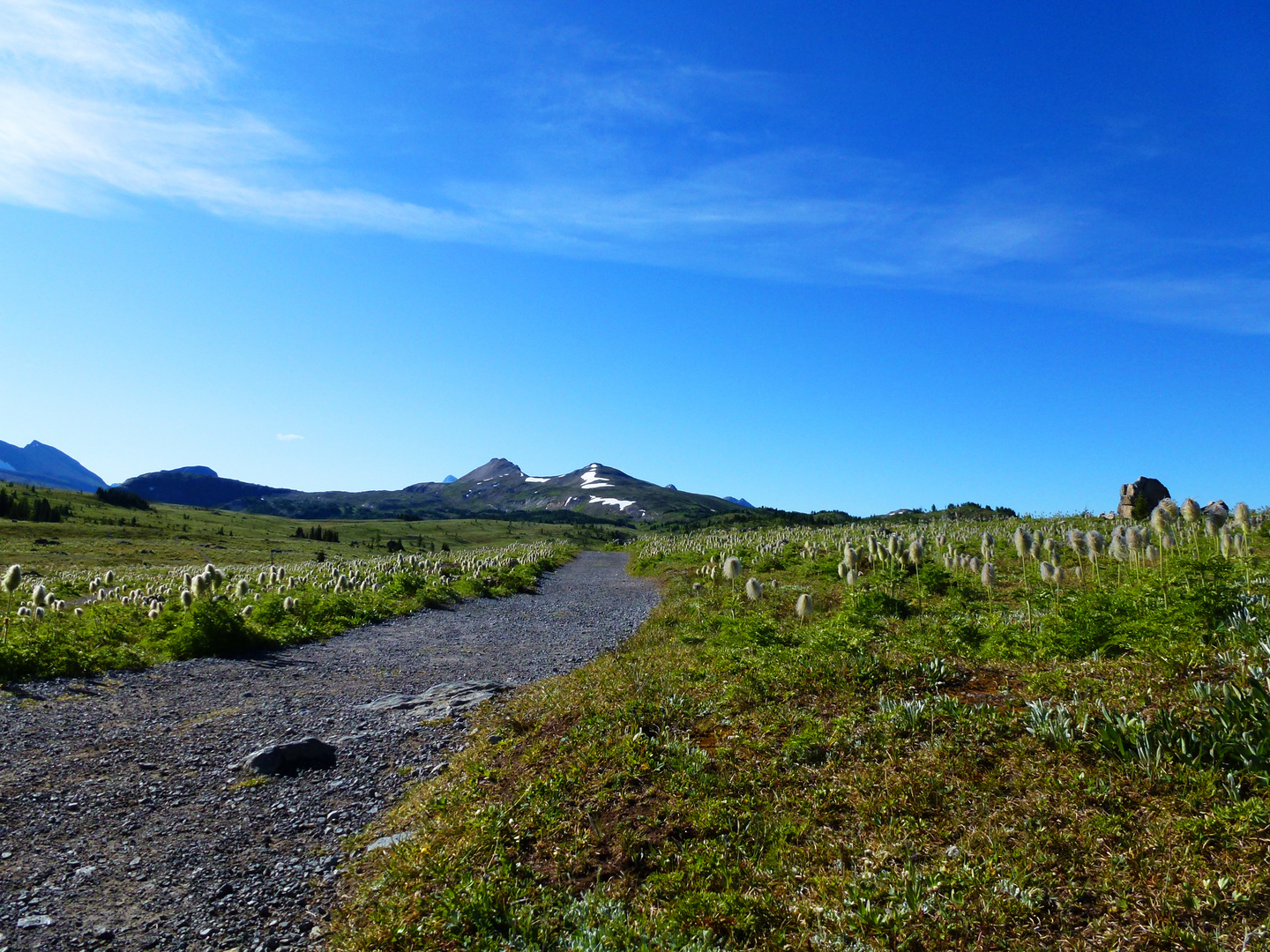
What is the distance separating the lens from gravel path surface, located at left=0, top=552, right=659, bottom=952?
5297 mm

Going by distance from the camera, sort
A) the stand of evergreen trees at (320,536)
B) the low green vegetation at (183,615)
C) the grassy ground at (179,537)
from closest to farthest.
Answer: the low green vegetation at (183,615) → the grassy ground at (179,537) → the stand of evergreen trees at (320,536)

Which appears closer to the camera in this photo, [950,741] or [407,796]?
[950,741]

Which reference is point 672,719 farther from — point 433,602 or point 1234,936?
point 433,602

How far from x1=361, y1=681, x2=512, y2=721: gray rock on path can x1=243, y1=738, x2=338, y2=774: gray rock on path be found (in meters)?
1.95

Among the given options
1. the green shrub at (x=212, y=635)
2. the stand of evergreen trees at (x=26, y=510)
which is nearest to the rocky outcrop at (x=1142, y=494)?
the green shrub at (x=212, y=635)

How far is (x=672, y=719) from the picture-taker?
7.78 meters

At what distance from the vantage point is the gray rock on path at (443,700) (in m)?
10.8

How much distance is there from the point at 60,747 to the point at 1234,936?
41.1ft

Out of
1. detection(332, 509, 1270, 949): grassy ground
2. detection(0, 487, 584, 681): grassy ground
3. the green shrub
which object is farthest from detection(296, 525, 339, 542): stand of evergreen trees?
detection(332, 509, 1270, 949): grassy ground

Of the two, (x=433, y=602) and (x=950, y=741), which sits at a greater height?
(x=950, y=741)

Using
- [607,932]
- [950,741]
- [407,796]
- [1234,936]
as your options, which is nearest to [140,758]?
[407,796]

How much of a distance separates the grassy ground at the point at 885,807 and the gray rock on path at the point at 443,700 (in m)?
2.17

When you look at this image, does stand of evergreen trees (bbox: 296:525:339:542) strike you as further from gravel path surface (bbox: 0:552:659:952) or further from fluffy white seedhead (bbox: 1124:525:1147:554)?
fluffy white seedhead (bbox: 1124:525:1147:554)

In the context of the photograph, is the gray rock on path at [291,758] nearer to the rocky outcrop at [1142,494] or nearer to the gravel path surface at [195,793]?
the gravel path surface at [195,793]
